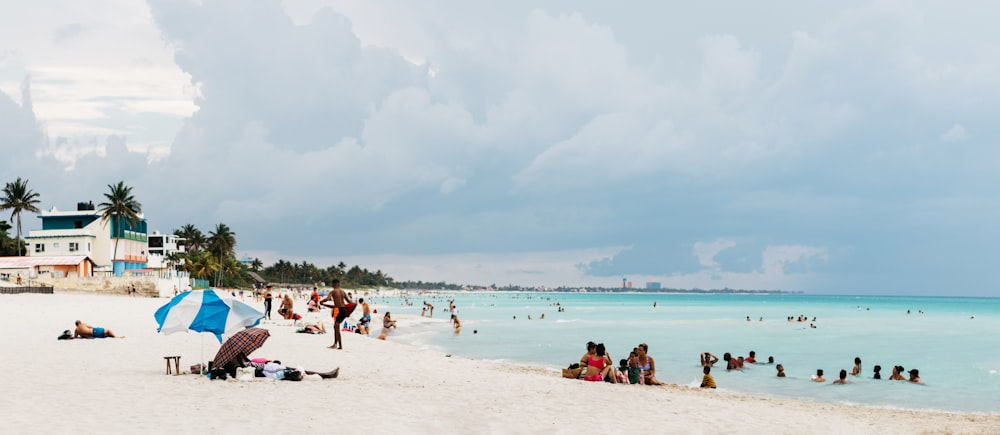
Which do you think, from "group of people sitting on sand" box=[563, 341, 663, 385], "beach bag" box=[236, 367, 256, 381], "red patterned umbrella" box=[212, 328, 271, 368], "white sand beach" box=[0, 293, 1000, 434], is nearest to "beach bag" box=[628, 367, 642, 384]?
"group of people sitting on sand" box=[563, 341, 663, 385]

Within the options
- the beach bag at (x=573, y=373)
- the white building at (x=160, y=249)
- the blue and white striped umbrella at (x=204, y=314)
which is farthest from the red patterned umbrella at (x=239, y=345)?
the white building at (x=160, y=249)

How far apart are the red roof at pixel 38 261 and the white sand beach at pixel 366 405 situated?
6313cm

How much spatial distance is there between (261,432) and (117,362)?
9243mm

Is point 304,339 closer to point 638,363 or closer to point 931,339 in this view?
point 638,363

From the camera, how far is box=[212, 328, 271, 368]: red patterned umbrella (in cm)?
1467

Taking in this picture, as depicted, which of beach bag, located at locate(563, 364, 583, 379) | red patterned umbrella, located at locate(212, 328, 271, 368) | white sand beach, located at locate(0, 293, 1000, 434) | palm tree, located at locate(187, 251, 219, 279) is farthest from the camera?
palm tree, located at locate(187, 251, 219, 279)

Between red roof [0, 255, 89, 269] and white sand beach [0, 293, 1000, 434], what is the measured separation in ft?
207

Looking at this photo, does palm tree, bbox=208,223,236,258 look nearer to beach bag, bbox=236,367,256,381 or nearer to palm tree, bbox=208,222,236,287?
palm tree, bbox=208,222,236,287

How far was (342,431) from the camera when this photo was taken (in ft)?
33.5

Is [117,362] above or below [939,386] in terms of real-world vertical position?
above

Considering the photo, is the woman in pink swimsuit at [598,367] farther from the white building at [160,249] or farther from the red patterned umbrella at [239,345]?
the white building at [160,249]

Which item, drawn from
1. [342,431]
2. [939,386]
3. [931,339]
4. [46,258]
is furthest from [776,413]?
[46,258]

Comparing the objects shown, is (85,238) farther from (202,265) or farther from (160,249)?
(202,265)

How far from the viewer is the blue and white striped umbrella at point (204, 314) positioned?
577 inches
